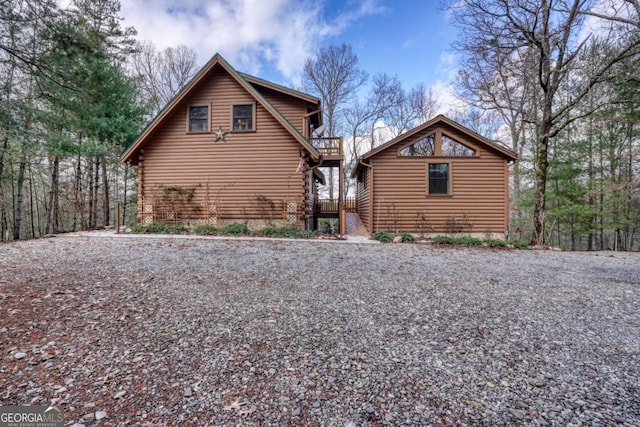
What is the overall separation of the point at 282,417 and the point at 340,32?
18887 millimetres

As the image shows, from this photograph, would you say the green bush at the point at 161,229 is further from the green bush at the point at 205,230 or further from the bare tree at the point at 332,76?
the bare tree at the point at 332,76

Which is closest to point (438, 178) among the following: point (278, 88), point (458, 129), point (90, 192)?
point (458, 129)

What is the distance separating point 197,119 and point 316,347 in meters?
10.8

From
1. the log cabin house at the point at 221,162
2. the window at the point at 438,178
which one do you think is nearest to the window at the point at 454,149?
the window at the point at 438,178

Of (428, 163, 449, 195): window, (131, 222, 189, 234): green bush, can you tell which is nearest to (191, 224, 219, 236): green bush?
(131, 222, 189, 234): green bush

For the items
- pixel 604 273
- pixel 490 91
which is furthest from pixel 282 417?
pixel 490 91

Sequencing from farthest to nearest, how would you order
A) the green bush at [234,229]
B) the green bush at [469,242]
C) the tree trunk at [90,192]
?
the tree trunk at [90,192] → the green bush at [234,229] → the green bush at [469,242]

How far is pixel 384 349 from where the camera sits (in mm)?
2342

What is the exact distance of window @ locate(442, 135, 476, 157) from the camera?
33.9ft

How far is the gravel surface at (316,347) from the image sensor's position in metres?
1.67

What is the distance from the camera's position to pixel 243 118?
34.4 ft

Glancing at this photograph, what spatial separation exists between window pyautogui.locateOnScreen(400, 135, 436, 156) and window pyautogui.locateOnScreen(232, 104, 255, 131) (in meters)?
6.08

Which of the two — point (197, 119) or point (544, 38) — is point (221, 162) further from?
point (544, 38)

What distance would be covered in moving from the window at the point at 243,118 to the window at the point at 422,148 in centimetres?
608
